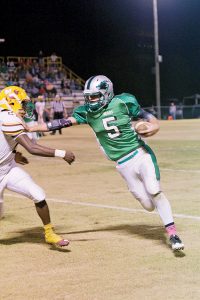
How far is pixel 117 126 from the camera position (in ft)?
23.0

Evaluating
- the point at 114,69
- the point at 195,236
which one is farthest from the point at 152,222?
the point at 114,69

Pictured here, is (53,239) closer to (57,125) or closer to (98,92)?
(57,125)

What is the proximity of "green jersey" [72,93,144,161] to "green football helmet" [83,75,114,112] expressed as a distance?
10 cm

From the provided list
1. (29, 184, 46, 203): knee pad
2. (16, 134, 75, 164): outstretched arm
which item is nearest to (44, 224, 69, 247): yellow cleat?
(29, 184, 46, 203): knee pad

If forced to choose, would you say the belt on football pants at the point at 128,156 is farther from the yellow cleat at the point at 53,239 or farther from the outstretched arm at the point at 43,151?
the yellow cleat at the point at 53,239

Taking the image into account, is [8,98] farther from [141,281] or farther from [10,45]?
[10,45]

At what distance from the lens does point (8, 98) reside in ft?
23.2

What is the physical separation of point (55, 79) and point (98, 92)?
1435 inches

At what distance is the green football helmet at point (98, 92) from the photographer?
6.88m

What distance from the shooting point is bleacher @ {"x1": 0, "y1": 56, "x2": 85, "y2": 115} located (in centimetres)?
3972

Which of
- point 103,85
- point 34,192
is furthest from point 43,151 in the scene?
point 103,85

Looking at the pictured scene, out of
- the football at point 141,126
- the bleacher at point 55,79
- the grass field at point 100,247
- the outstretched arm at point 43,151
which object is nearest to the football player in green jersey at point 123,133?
the football at point 141,126

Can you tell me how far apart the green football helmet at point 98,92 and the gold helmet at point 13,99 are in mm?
737

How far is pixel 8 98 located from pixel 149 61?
179 feet
